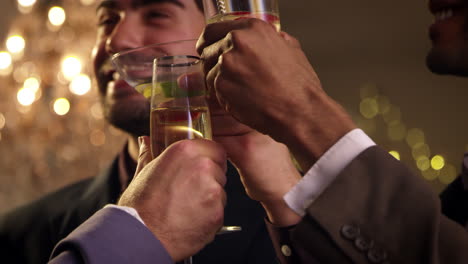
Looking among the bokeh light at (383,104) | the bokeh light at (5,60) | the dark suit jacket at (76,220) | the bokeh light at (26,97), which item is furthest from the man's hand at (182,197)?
the bokeh light at (383,104)

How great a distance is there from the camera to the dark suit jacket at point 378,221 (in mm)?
686

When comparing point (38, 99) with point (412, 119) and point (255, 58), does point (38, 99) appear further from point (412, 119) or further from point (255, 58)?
point (412, 119)

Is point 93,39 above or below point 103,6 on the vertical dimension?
below

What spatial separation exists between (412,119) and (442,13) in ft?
20.4

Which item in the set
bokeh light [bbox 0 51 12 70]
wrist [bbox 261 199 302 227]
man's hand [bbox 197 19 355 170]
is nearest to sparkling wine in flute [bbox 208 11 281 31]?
man's hand [bbox 197 19 355 170]

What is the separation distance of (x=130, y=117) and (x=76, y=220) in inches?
17.0

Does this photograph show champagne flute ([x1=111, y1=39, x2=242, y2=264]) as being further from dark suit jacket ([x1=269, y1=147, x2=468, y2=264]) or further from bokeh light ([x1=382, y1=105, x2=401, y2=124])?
bokeh light ([x1=382, y1=105, x2=401, y2=124])

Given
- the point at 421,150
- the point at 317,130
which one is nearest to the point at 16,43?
the point at 317,130

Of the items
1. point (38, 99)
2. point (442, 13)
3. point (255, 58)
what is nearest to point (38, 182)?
point (38, 99)

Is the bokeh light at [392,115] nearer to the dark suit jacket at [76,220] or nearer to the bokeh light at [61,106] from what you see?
the bokeh light at [61,106]

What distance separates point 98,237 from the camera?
786 millimetres

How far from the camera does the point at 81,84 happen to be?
396cm

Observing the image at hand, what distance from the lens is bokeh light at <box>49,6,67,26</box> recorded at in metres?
3.91

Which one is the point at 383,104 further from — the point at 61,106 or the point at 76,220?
the point at 76,220
